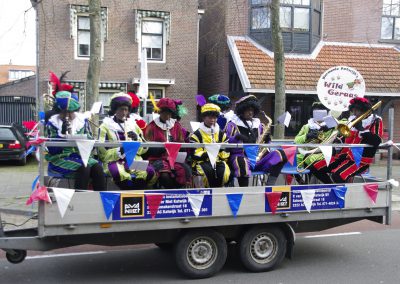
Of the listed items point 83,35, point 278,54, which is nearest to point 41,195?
point 278,54

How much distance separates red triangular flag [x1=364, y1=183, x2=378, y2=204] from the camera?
18.5ft

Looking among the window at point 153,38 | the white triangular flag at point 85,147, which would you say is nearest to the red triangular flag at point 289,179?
the white triangular flag at point 85,147

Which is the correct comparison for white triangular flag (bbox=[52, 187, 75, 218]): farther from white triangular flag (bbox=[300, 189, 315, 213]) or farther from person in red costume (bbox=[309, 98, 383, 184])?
person in red costume (bbox=[309, 98, 383, 184])

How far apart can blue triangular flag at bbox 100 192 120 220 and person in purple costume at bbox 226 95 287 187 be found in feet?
5.57

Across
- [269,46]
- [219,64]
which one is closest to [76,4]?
[219,64]

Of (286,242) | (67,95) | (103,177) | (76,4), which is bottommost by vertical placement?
(286,242)

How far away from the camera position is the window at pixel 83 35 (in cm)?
1703

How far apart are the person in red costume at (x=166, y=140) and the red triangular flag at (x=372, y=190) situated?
87.9 inches

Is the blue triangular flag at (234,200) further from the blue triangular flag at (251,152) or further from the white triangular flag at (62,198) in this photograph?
the white triangular flag at (62,198)

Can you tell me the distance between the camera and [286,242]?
5.52m

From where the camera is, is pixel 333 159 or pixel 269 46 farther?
pixel 269 46

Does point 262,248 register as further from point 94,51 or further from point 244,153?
A: point 94,51

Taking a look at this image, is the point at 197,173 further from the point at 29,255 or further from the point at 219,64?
the point at 219,64

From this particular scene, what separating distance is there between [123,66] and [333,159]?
1252 cm
